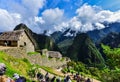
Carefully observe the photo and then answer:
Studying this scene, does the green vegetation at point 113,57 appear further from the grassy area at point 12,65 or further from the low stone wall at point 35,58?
the low stone wall at point 35,58

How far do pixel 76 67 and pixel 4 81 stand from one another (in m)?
81.7

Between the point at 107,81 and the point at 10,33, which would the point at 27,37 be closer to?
the point at 10,33

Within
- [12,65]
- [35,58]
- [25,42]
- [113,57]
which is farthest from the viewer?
[25,42]

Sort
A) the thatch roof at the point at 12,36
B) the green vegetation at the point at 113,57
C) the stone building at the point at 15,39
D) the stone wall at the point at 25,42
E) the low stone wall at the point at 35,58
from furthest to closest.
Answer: the stone wall at the point at 25,42 < the thatch roof at the point at 12,36 < the stone building at the point at 15,39 < the low stone wall at the point at 35,58 < the green vegetation at the point at 113,57

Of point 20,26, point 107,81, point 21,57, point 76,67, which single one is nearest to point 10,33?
point 21,57

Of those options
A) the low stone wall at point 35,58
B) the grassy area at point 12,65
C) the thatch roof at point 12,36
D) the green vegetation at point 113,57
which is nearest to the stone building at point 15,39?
the thatch roof at point 12,36

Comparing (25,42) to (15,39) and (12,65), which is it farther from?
(12,65)

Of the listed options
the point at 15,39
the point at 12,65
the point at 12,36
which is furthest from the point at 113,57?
the point at 12,36

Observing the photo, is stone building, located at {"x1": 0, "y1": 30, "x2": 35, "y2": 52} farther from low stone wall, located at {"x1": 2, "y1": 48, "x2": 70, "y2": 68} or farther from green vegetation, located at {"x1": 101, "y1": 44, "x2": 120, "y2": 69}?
→ green vegetation, located at {"x1": 101, "y1": 44, "x2": 120, "y2": 69}

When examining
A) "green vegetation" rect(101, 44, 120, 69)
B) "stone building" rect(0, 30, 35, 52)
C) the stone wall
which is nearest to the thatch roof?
"stone building" rect(0, 30, 35, 52)

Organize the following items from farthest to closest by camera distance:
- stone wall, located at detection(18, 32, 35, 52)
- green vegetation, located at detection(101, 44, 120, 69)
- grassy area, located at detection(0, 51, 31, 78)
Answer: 1. stone wall, located at detection(18, 32, 35, 52)
2. grassy area, located at detection(0, 51, 31, 78)
3. green vegetation, located at detection(101, 44, 120, 69)

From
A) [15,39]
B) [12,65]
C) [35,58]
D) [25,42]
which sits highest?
[15,39]

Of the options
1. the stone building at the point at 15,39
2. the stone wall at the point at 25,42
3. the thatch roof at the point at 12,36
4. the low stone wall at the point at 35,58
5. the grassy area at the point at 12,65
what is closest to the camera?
the grassy area at the point at 12,65

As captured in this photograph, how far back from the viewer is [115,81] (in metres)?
38.0
